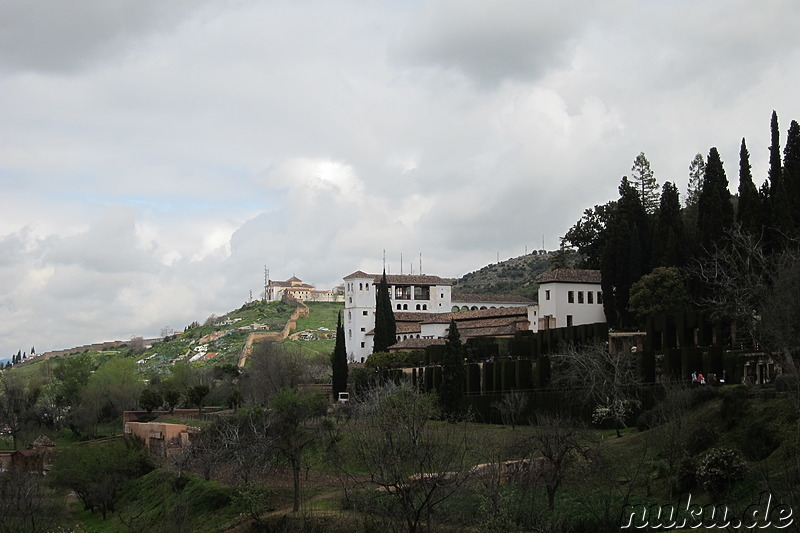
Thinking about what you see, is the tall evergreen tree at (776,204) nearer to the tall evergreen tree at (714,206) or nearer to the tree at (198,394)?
the tall evergreen tree at (714,206)

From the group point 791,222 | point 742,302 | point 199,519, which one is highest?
point 791,222

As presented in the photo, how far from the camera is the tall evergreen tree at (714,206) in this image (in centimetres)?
4675

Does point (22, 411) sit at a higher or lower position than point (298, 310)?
lower

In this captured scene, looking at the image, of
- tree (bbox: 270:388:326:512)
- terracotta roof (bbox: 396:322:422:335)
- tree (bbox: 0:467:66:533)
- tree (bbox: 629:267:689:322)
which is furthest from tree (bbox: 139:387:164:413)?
tree (bbox: 629:267:689:322)

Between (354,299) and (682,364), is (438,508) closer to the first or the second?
(682,364)

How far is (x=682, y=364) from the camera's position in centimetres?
3669

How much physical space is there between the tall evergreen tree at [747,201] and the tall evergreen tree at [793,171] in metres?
1.53

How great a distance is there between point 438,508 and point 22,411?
49.2 metres

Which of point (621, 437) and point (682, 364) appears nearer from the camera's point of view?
point (621, 437)

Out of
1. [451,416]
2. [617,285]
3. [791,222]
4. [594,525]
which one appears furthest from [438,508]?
[617,285]

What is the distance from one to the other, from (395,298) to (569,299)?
27267mm

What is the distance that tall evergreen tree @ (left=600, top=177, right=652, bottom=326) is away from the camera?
55031mm

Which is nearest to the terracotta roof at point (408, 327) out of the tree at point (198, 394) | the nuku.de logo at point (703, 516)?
the tree at point (198, 394)

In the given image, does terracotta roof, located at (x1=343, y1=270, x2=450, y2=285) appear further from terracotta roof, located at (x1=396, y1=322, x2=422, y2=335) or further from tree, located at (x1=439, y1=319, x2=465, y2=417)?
tree, located at (x1=439, y1=319, x2=465, y2=417)
